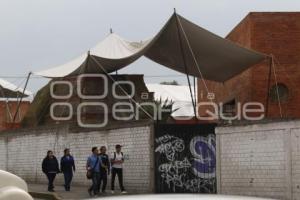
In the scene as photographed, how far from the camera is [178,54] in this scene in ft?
85.7

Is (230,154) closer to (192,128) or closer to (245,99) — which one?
(192,128)

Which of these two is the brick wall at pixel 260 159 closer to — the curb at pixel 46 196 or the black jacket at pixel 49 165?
the curb at pixel 46 196

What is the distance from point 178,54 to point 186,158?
21.8ft

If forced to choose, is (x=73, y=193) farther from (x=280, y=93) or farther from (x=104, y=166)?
(x=280, y=93)

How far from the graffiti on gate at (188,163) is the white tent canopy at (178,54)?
4720 millimetres

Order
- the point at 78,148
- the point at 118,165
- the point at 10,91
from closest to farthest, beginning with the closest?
the point at 118,165 < the point at 78,148 < the point at 10,91

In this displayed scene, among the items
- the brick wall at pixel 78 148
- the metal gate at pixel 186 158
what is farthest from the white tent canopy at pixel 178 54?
the metal gate at pixel 186 158

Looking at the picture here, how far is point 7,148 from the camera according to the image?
29.9m

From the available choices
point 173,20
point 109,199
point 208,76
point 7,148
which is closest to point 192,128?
point 173,20

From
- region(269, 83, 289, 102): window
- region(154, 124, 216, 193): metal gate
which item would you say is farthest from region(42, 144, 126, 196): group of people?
region(269, 83, 289, 102): window

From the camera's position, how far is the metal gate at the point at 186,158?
20.1 metres

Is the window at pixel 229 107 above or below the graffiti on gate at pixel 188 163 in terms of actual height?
above

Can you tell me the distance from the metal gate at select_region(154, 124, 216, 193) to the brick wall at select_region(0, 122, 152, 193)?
53 cm

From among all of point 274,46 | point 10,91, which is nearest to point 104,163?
point 274,46
